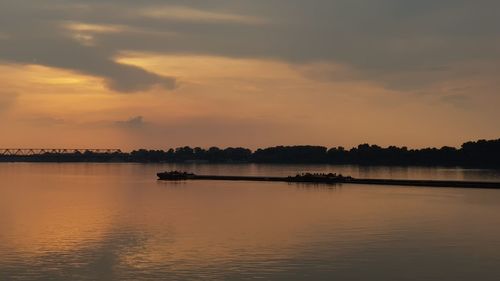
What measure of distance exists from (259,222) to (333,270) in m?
24.5

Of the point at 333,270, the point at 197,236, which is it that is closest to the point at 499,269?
the point at 333,270

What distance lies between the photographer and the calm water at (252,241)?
34.6 m

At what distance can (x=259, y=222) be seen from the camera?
59188mm

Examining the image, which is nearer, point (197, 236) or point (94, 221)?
point (197, 236)

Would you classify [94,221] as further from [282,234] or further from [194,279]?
[194,279]

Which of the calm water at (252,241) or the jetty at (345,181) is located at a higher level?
the jetty at (345,181)

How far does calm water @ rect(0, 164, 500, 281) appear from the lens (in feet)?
113

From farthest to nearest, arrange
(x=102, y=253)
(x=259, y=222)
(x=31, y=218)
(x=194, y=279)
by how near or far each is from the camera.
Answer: (x=31, y=218) < (x=259, y=222) < (x=102, y=253) < (x=194, y=279)

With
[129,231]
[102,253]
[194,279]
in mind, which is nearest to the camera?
[194,279]

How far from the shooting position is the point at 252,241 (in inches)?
1802

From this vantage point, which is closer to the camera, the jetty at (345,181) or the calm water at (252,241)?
the calm water at (252,241)

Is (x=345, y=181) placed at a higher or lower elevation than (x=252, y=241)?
higher

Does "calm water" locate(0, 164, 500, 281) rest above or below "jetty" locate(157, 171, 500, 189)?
below

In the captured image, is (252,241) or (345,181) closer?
(252,241)
